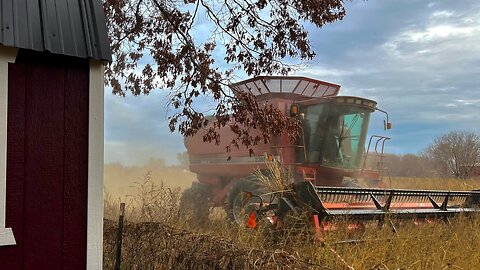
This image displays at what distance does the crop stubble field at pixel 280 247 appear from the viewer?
4.10 meters

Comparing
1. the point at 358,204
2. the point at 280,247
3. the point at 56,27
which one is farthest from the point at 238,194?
the point at 56,27

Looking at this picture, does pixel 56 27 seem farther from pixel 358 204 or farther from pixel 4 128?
pixel 358 204

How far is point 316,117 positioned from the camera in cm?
1000

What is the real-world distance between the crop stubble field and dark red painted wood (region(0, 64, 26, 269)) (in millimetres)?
1698

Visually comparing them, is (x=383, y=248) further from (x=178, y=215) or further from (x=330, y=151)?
(x=330, y=151)

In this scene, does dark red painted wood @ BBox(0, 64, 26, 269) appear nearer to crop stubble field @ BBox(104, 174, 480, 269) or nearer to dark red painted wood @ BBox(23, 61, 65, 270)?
dark red painted wood @ BBox(23, 61, 65, 270)

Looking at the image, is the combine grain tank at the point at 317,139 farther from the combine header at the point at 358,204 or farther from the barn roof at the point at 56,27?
the barn roof at the point at 56,27

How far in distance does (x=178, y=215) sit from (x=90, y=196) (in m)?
3.05

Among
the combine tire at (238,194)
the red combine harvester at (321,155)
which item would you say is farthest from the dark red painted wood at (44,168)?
the combine tire at (238,194)

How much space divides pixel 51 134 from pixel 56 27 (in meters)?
0.74

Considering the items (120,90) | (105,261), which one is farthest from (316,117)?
(105,261)

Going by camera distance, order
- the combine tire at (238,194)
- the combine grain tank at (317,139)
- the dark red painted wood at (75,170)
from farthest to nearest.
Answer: the combine grain tank at (317,139)
the combine tire at (238,194)
the dark red painted wood at (75,170)

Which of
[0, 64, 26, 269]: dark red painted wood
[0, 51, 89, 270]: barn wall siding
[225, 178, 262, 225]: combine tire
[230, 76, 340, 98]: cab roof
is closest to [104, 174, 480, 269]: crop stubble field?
[0, 51, 89, 270]: barn wall siding

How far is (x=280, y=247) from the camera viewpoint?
5.14m
